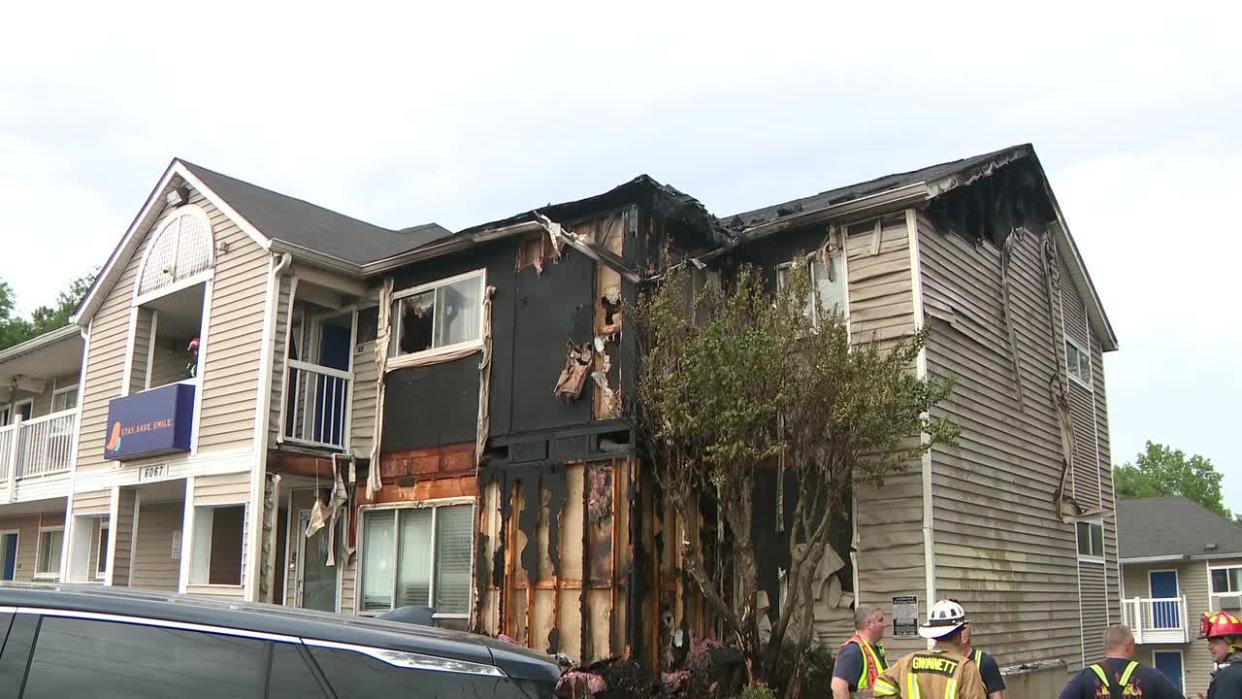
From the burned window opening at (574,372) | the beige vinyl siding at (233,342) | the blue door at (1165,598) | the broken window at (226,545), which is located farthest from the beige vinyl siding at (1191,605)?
the beige vinyl siding at (233,342)

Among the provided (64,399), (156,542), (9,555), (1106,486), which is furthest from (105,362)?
(1106,486)

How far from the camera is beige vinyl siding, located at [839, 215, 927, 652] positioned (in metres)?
11.5

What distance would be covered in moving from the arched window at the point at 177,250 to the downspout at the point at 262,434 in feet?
6.88

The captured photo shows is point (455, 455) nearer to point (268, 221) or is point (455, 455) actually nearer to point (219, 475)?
point (219, 475)

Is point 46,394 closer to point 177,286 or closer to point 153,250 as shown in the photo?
point 153,250

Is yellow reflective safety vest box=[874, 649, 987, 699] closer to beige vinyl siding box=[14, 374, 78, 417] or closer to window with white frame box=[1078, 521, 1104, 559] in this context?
window with white frame box=[1078, 521, 1104, 559]

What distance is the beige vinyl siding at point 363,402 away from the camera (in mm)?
15297

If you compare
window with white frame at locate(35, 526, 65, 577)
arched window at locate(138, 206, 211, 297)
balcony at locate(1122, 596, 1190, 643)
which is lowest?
balcony at locate(1122, 596, 1190, 643)

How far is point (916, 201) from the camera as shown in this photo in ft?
40.3

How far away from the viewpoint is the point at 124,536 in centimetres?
1638

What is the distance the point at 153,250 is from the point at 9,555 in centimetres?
1204

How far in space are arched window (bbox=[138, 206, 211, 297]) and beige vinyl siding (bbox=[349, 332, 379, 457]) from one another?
273 cm

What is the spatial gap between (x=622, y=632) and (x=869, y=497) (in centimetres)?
310

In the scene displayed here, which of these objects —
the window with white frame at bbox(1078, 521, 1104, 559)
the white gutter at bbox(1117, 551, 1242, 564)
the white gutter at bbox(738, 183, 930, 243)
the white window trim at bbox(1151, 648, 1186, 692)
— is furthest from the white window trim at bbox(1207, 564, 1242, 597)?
the white gutter at bbox(738, 183, 930, 243)
